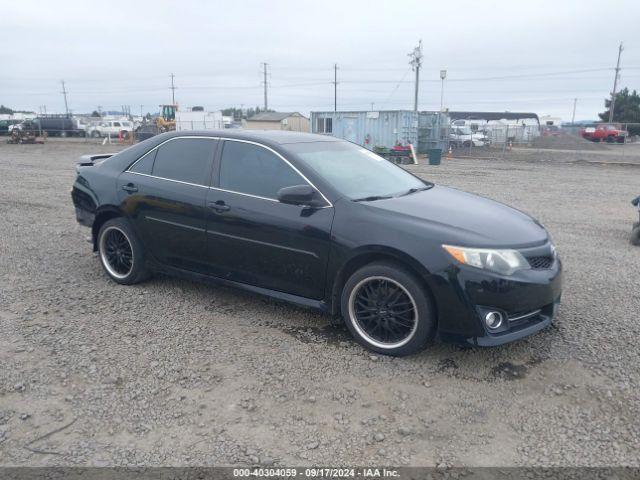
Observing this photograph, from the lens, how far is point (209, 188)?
4.72 metres

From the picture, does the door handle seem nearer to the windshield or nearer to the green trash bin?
the windshield

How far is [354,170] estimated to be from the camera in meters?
4.73

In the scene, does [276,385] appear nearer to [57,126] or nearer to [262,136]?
[262,136]

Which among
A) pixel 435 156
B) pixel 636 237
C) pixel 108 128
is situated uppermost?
pixel 108 128

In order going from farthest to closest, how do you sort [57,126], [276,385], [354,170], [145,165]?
[57,126] → [145,165] → [354,170] → [276,385]

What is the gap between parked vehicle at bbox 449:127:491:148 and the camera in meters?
35.6

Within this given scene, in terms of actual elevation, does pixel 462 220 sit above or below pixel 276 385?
above

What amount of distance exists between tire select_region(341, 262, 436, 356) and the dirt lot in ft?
0.51

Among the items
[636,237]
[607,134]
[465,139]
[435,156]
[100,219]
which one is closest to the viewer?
[100,219]

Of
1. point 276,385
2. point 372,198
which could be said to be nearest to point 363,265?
point 372,198

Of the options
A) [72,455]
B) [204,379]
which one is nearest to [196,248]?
[204,379]

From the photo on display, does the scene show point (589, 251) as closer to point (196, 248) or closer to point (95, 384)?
point (196, 248)

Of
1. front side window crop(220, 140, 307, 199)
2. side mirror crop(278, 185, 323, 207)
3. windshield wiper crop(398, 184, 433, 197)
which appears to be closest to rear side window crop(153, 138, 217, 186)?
front side window crop(220, 140, 307, 199)

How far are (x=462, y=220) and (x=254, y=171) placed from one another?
5.89 ft
